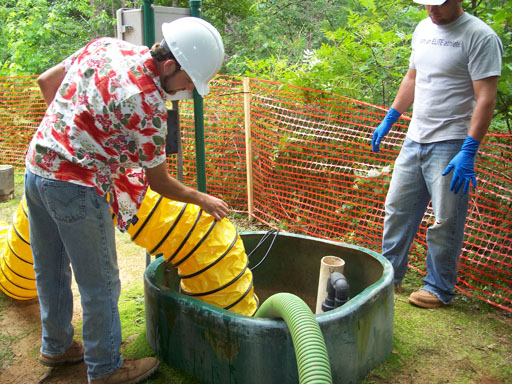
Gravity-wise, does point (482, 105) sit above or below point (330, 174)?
above

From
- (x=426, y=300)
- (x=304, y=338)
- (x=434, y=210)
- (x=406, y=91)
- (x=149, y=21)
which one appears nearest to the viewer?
(x=304, y=338)

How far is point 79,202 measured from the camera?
208cm

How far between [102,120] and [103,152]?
163mm

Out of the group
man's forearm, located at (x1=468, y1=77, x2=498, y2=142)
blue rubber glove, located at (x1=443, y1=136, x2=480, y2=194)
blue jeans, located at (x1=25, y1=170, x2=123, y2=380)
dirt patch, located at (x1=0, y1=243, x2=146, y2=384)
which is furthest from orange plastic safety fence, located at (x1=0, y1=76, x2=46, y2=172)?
man's forearm, located at (x1=468, y1=77, x2=498, y2=142)

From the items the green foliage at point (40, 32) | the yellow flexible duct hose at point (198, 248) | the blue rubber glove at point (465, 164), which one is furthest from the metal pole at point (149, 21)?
the green foliage at point (40, 32)

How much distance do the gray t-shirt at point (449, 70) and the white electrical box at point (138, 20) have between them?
1.62 m

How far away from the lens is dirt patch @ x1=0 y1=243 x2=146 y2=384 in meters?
2.63

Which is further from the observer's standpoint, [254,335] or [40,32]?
[40,32]

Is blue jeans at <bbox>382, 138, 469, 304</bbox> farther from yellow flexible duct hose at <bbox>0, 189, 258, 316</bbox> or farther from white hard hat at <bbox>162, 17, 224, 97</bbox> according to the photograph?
white hard hat at <bbox>162, 17, 224, 97</bbox>

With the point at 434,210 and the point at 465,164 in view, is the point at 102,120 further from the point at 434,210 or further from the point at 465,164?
the point at 434,210

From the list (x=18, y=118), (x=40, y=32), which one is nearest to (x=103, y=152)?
(x=18, y=118)

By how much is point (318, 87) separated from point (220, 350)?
3.52 m

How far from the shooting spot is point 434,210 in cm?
318

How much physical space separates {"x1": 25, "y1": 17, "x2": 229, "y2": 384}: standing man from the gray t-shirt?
1.64 metres
